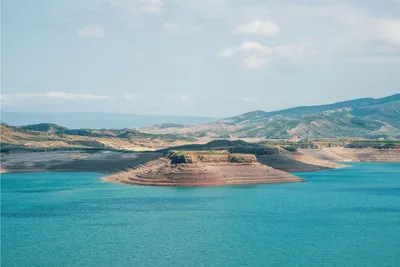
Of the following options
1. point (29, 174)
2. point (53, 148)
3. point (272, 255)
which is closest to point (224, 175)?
point (29, 174)

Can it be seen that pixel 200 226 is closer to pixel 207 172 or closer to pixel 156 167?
pixel 207 172

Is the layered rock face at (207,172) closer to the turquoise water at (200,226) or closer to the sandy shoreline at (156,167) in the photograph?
the sandy shoreline at (156,167)

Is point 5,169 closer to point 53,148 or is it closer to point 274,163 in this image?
point 53,148

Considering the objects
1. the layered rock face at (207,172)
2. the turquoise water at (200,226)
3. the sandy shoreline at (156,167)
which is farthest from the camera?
the sandy shoreline at (156,167)

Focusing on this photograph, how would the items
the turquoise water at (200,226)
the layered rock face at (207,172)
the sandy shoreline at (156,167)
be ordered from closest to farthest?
the turquoise water at (200,226) < the layered rock face at (207,172) < the sandy shoreline at (156,167)

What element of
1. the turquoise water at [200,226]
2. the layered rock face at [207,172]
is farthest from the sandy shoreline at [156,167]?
the turquoise water at [200,226]

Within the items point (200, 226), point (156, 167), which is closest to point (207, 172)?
point (156, 167)

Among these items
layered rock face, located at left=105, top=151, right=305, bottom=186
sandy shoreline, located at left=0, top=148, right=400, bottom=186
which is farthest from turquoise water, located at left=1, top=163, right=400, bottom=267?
sandy shoreline, located at left=0, top=148, right=400, bottom=186
